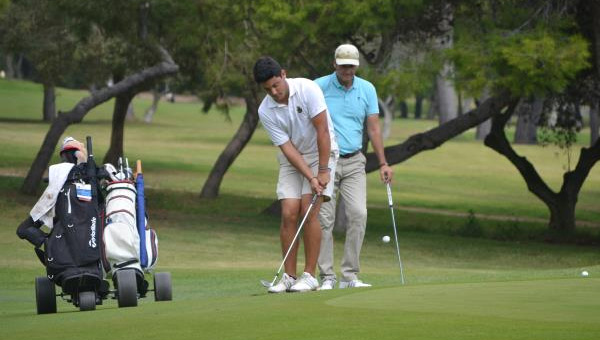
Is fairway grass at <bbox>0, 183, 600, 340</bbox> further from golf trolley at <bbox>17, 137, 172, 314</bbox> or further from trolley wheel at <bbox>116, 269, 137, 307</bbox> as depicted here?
golf trolley at <bbox>17, 137, 172, 314</bbox>

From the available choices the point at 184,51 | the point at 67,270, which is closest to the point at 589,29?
the point at 184,51

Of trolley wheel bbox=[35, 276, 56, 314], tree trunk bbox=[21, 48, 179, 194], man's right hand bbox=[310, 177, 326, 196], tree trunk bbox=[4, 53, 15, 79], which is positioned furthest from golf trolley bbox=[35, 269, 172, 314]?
tree trunk bbox=[4, 53, 15, 79]

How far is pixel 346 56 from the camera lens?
11.9 meters

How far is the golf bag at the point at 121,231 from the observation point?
10711 mm

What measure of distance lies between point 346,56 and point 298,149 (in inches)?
42.9

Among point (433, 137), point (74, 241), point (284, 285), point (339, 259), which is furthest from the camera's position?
point (433, 137)

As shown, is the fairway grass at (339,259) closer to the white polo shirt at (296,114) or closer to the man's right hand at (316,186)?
the man's right hand at (316,186)

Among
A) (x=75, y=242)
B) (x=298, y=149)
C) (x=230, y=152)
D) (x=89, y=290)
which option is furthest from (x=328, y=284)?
(x=230, y=152)

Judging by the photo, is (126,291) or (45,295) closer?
(126,291)

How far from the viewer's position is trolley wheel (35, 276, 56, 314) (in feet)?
35.4

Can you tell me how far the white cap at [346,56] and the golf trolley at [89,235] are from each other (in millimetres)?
2243

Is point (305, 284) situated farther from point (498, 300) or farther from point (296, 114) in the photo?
point (498, 300)

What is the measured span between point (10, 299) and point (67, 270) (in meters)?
3.56

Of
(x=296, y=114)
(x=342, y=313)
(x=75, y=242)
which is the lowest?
(x=342, y=313)
